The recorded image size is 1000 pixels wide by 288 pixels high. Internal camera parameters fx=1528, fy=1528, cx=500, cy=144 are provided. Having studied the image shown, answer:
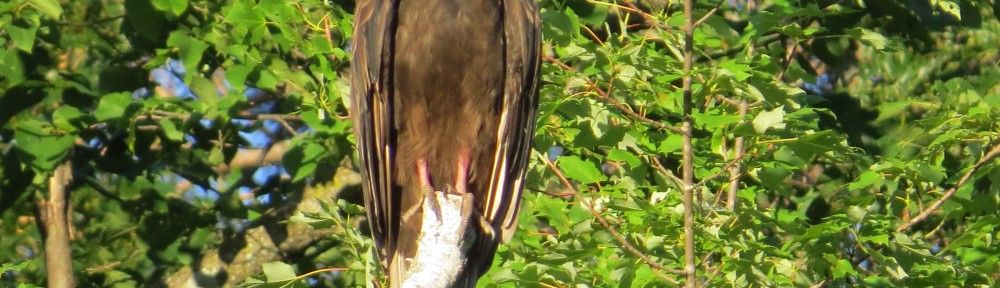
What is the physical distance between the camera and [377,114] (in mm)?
4156

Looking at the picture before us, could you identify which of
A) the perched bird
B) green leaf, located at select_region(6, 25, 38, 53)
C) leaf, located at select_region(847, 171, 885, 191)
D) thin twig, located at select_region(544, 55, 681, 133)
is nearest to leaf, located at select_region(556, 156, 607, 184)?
thin twig, located at select_region(544, 55, 681, 133)

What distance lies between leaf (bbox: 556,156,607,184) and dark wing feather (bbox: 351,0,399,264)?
2.24ft

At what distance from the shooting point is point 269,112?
21.1ft

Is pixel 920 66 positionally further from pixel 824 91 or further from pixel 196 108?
pixel 196 108

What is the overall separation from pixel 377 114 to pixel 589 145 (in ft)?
2.18

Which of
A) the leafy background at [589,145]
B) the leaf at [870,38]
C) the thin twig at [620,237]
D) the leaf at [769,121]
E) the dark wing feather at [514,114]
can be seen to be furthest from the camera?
the leaf at [870,38]

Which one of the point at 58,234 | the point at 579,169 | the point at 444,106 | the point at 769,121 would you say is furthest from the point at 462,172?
the point at 58,234

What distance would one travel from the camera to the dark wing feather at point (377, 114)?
162 inches

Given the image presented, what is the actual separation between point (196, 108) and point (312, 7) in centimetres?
70

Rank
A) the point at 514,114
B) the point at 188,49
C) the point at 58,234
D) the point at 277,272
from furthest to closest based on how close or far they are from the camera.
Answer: the point at 58,234 → the point at 188,49 → the point at 277,272 → the point at 514,114

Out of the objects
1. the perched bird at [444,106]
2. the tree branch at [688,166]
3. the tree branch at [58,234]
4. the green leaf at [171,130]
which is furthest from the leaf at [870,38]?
the tree branch at [58,234]

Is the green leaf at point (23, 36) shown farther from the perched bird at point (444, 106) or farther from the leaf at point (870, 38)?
the leaf at point (870, 38)

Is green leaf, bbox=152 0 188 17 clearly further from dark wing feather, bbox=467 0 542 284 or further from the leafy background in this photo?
dark wing feather, bbox=467 0 542 284

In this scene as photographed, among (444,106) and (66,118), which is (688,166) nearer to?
(444,106)
